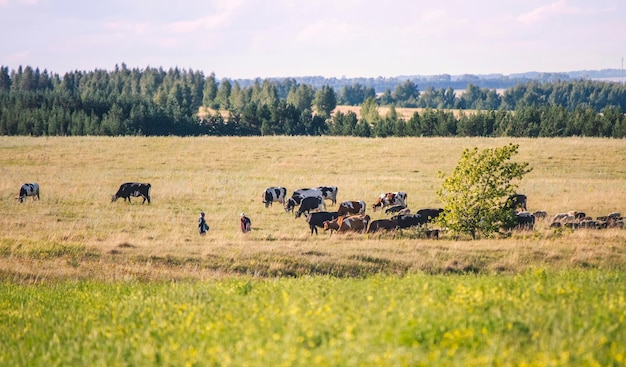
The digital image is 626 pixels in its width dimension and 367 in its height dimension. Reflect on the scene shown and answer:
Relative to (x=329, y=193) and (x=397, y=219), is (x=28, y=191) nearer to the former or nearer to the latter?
(x=329, y=193)

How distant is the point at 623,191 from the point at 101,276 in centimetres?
3515

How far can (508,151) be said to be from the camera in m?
24.8

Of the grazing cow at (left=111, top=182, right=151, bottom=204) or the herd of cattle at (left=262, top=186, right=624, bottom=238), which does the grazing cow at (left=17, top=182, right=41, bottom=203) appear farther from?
the herd of cattle at (left=262, top=186, right=624, bottom=238)

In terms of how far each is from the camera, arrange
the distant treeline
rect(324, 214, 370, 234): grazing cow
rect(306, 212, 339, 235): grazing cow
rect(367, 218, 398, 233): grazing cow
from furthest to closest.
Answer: the distant treeline
rect(306, 212, 339, 235): grazing cow
rect(324, 214, 370, 234): grazing cow
rect(367, 218, 398, 233): grazing cow

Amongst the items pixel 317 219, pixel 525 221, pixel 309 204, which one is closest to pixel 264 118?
pixel 309 204

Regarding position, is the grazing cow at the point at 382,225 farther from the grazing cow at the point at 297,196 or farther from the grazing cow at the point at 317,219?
the grazing cow at the point at 297,196

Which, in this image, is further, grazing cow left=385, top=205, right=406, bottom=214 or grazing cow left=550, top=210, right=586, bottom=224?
grazing cow left=385, top=205, right=406, bottom=214

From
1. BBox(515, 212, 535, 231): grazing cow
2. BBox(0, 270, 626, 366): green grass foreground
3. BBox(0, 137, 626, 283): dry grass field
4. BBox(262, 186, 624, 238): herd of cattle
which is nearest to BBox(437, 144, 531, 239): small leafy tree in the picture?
BBox(262, 186, 624, 238): herd of cattle

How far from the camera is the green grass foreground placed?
682 centimetres

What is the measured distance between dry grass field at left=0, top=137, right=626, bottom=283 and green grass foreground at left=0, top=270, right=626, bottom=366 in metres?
7.07

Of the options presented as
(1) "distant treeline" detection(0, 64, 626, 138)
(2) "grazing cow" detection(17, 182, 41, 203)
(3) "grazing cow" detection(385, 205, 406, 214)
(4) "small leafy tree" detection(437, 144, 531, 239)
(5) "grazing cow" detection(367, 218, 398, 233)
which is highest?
(1) "distant treeline" detection(0, 64, 626, 138)

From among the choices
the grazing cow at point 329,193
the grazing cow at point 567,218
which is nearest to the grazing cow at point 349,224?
the grazing cow at point 567,218

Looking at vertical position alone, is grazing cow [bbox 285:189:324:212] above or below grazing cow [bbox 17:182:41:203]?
below

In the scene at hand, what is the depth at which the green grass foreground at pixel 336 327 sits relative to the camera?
682 cm
